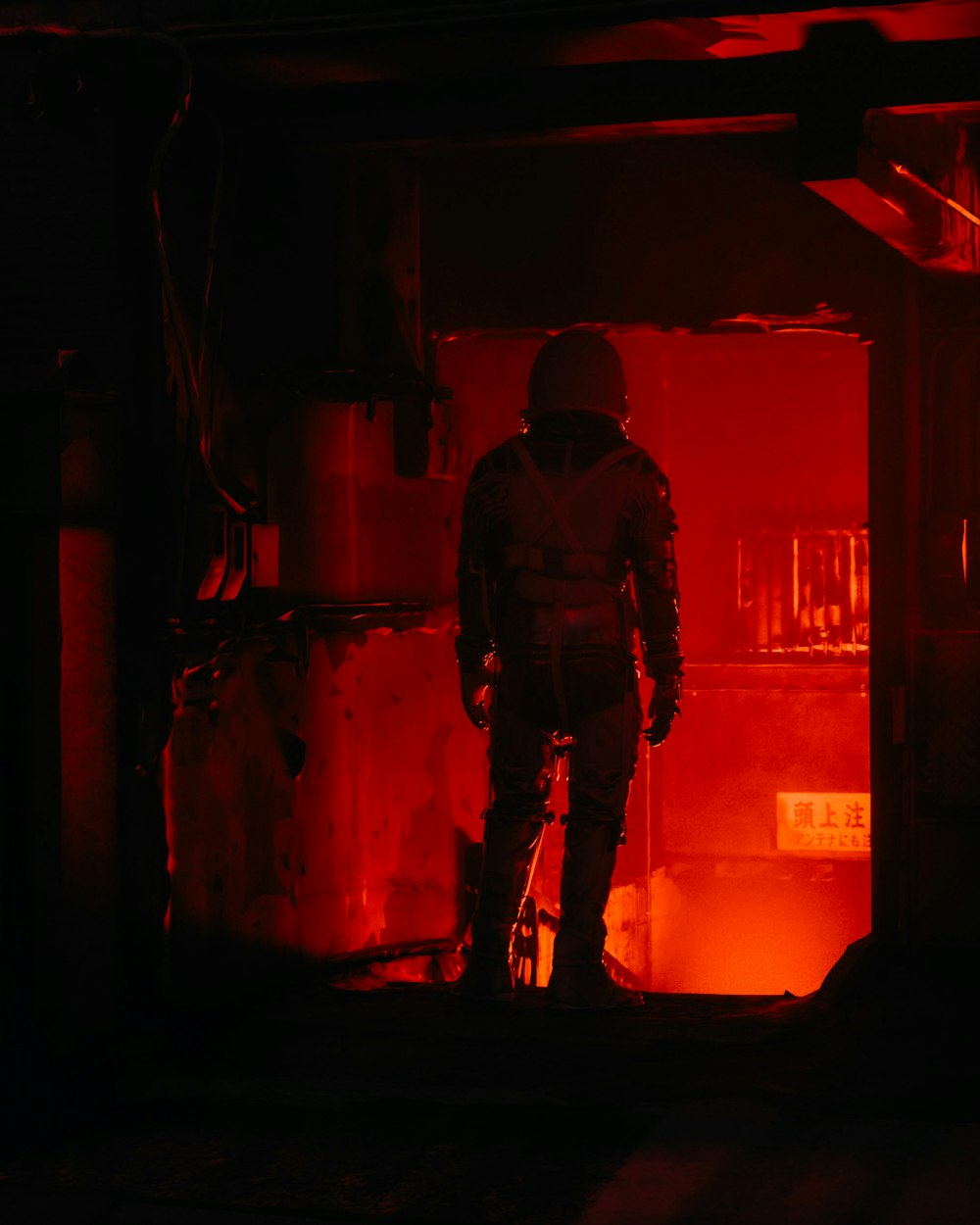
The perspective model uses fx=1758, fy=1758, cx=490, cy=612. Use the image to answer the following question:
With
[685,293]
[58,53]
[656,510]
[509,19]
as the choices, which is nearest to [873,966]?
[656,510]

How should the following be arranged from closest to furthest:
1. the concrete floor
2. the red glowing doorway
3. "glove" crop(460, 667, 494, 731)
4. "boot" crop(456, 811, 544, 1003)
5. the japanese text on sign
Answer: the concrete floor < "boot" crop(456, 811, 544, 1003) < "glove" crop(460, 667, 494, 731) < the red glowing doorway < the japanese text on sign

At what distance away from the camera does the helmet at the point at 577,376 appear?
19.3 feet

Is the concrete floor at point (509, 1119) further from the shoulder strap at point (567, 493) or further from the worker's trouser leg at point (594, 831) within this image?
the shoulder strap at point (567, 493)

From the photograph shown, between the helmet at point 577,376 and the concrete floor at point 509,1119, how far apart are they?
201cm

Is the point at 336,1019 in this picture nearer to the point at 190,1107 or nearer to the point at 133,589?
the point at 190,1107

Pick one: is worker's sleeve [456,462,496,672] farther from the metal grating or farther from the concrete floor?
the metal grating

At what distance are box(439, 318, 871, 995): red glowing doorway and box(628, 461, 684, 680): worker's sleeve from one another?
8.30 meters

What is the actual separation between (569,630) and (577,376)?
2.80 ft

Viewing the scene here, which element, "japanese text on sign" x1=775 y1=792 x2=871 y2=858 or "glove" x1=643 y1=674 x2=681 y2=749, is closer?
"glove" x1=643 y1=674 x2=681 y2=749

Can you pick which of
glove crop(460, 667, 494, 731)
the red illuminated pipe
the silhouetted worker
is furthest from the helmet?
the red illuminated pipe

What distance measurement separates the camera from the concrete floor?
3828 millimetres

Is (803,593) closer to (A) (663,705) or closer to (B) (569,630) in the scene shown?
(A) (663,705)

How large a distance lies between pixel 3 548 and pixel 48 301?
87 cm

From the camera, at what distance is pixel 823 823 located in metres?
15.0
